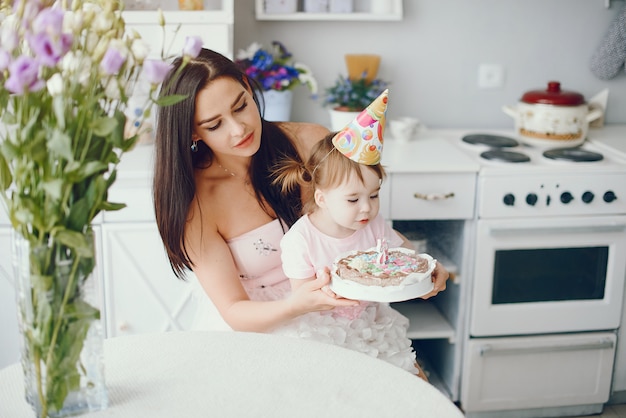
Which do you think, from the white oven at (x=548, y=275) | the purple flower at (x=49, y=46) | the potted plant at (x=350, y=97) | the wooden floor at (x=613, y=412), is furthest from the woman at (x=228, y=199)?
the wooden floor at (x=613, y=412)

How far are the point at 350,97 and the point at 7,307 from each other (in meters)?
1.36

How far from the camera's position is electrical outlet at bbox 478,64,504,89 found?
10.2 feet

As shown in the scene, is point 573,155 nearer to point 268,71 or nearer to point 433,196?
point 433,196

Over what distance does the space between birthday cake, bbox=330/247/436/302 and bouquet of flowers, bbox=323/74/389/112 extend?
49.2 inches

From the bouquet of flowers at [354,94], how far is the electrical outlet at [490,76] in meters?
0.46

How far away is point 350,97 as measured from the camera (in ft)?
9.34

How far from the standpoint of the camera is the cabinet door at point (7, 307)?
2.50 m

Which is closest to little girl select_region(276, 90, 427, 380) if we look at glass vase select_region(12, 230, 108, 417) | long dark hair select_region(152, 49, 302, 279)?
long dark hair select_region(152, 49, 302, 279)

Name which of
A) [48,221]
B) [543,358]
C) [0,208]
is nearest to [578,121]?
[543,358]

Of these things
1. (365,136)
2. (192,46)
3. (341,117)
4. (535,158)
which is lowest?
(535,158)

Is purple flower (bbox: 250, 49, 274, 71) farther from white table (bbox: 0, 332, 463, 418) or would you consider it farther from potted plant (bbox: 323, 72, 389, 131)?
white table (bbox: 0, 332, 463, 418)

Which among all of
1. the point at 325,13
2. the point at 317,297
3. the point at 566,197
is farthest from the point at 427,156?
the point at 317,297

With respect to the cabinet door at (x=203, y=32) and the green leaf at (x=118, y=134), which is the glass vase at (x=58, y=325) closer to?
the green leaf at (x=118, y=134)

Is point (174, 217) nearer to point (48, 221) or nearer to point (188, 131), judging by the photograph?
point (188, 131)
